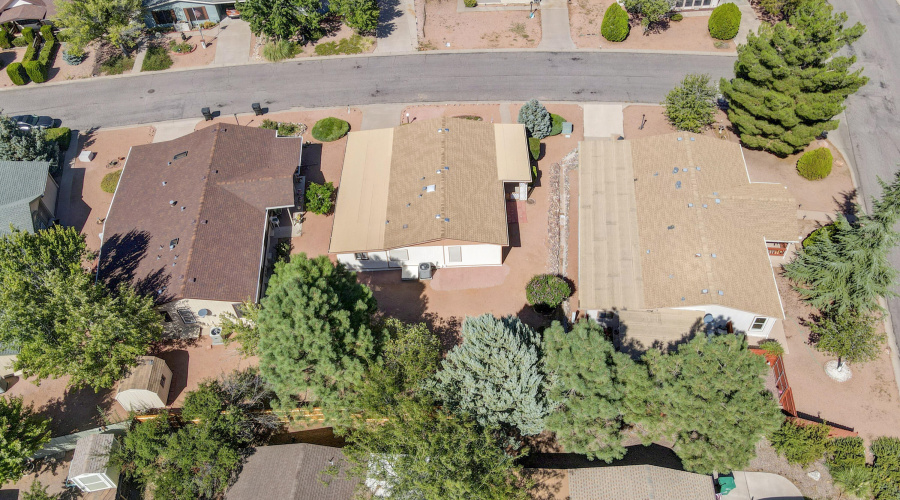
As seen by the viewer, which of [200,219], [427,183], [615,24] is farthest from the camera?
[615,24]

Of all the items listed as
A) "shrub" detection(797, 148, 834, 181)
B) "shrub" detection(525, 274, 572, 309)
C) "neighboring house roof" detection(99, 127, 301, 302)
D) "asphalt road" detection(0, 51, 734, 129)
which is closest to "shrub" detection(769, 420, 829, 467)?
"shrub" detection(525, 274, 572, 309)

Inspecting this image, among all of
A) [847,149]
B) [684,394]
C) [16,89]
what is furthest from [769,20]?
[16,89]

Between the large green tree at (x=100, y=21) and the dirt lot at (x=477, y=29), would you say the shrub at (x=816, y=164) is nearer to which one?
the dirt lot at (x=477, y=29)

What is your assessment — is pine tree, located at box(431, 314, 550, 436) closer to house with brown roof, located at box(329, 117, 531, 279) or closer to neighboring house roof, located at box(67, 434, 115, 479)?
house with brown roof, located at box(329, 117, 531, 279)

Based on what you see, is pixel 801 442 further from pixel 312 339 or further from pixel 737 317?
pixel 312 339

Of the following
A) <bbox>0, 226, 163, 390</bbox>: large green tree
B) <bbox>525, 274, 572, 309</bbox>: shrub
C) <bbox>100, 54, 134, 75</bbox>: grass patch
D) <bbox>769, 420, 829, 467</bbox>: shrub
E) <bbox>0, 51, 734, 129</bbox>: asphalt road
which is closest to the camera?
<bbox>769, 420, 829, 467</bbox>: shrub

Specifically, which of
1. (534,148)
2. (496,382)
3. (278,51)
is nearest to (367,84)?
(278,51)

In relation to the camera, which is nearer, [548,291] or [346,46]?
[548,291]
